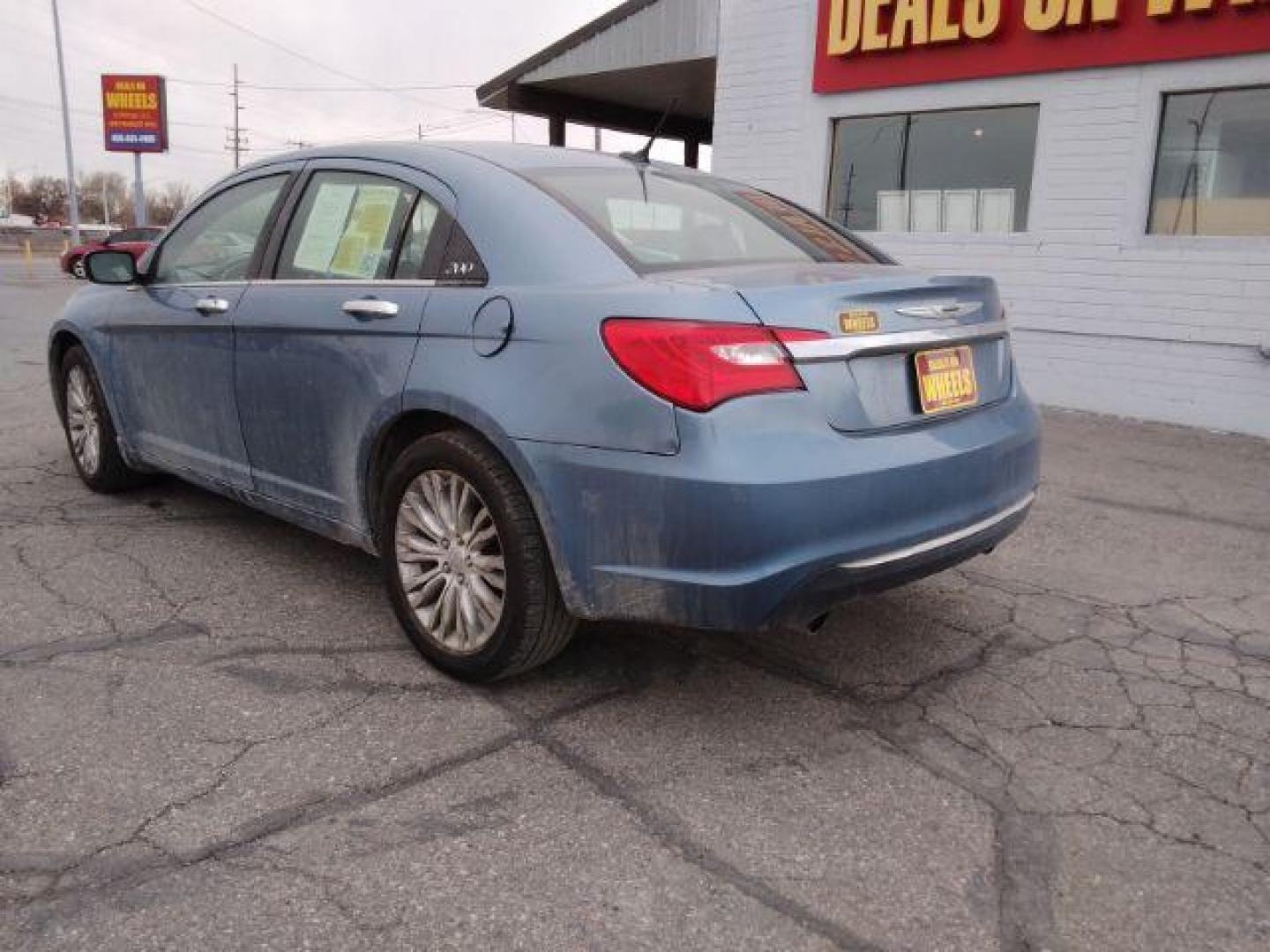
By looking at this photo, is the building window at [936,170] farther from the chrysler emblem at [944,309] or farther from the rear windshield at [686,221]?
the chrysler emblem at [944,309]

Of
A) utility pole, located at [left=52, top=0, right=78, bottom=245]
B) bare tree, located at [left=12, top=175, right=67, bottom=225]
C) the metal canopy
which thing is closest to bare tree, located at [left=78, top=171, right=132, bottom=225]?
bare tree, located at [left=12, top=175, right=67, bottom=225]

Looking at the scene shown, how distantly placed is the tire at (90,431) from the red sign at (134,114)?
41471 mm

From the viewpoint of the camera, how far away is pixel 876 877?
228cm

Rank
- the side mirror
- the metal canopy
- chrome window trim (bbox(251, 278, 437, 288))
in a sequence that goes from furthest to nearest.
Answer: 1. the metal canopy
2. the side mirror
3. chrome window trim (bbox(251, 278, 437, 288))

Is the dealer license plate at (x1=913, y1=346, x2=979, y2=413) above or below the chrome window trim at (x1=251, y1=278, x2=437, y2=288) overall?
below

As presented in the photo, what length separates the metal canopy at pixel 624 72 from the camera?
11.6 m

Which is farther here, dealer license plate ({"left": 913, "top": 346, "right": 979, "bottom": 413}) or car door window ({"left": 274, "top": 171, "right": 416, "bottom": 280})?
car door window ({"left": 274, "top": 171, "right": 416, "bottom": 280})

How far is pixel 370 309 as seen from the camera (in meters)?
3.25

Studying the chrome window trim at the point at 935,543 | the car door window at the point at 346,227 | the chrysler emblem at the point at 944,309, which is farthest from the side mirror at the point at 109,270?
the chrome window trim at the point at 935,543

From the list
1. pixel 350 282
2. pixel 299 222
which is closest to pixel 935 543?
pixel 350 282

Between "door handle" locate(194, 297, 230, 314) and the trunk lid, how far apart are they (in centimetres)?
198

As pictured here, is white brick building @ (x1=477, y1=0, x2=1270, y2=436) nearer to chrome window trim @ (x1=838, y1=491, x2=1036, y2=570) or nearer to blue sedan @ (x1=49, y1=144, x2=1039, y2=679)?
blue sedan @ (x1=49, y1=144, x2=1039, y2=679)

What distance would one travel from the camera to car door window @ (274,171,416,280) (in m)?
3.39

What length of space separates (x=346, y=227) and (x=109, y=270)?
63.3 inches
